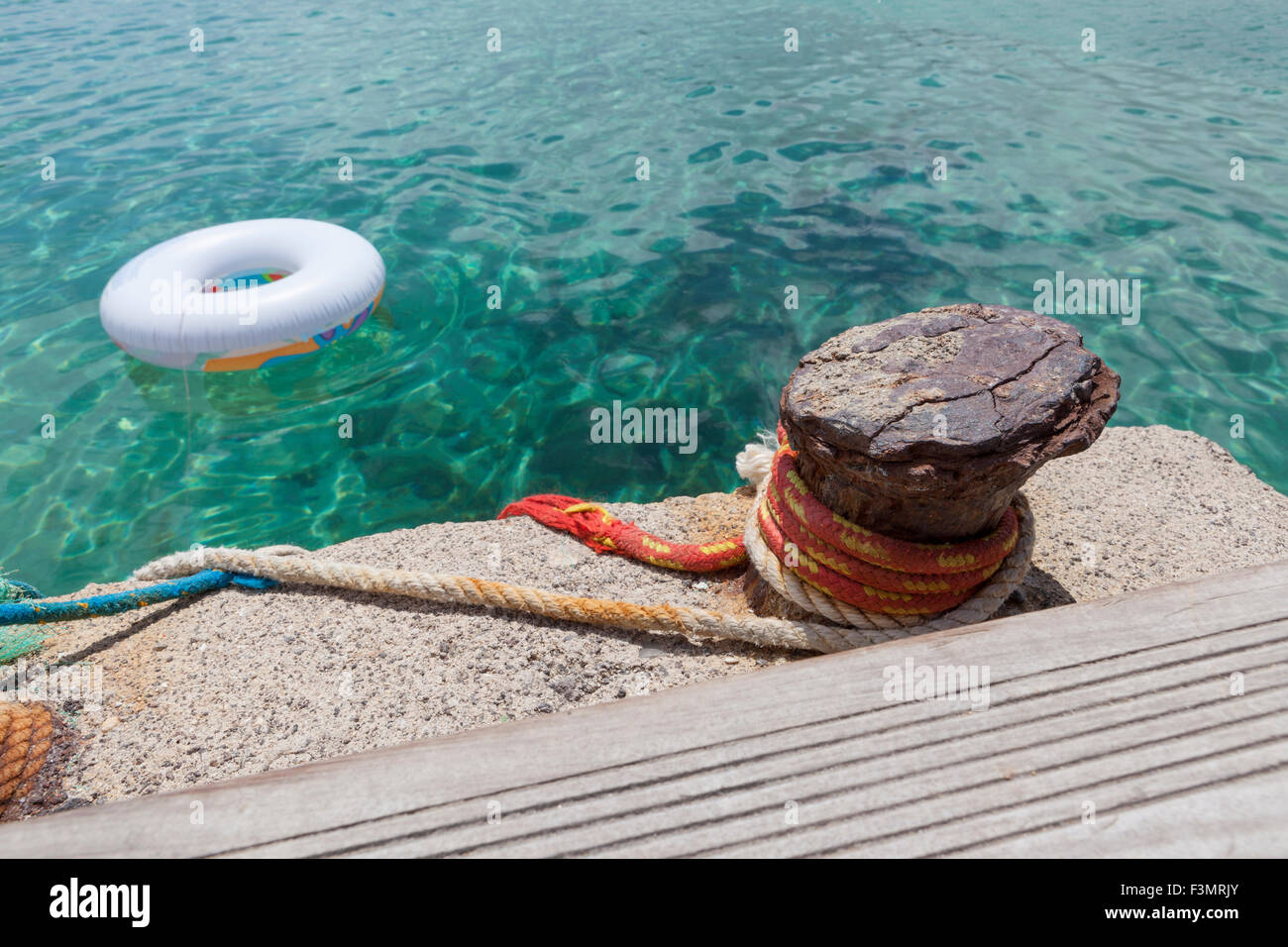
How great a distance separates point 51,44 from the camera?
12.2 m

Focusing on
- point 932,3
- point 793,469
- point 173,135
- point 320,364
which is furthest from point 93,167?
point 932,3

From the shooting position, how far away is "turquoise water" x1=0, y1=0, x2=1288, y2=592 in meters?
4.41

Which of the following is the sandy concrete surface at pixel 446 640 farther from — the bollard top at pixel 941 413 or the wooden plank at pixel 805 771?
the wooden plank at pixel 805 771

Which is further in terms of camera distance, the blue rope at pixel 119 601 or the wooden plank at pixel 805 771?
the blue rope at pixel 119 601

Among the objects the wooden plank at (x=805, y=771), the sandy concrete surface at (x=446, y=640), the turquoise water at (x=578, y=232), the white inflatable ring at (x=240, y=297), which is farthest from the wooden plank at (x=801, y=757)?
the white inflatable ring at (x=240, y=297)

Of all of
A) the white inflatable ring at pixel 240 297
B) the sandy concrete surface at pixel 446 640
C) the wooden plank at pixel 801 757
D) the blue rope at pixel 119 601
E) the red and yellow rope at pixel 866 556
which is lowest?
the sandy concrete surface at pixel 446 640

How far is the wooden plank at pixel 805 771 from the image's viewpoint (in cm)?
108

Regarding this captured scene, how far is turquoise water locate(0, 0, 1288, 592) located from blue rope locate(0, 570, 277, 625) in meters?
1.36

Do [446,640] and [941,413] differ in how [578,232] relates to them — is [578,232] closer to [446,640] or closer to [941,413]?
[446,640]

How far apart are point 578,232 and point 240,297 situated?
2887 mm

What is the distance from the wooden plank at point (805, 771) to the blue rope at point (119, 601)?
174 centimetres

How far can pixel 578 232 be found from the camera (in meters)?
6.49
